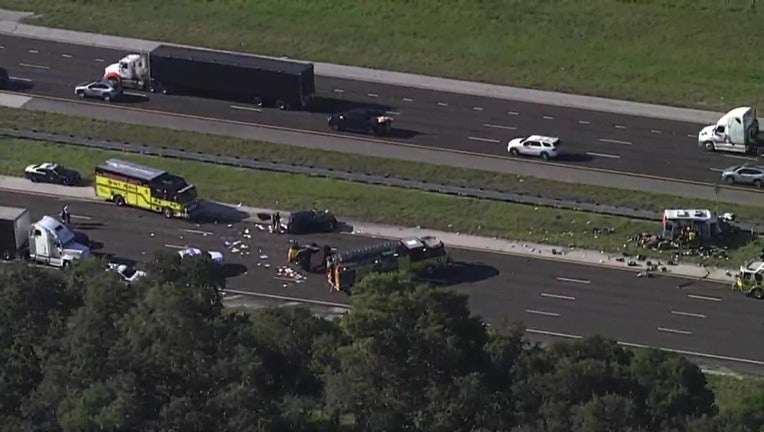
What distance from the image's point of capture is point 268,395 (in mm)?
65375

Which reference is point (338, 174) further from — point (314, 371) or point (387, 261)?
point (314, 371)

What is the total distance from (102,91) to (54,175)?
482 inches

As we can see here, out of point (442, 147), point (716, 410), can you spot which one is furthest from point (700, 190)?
point (716, 410)

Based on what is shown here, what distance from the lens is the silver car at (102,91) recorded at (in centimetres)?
10775

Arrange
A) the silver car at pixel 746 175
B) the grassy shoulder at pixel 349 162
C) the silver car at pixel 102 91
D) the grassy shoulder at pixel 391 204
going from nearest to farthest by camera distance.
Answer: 1. the grassy shoulder at pixel 391 204
2. the grassy shoulder at pixel 349 162
3. the silver car at pixel 746 175
4. the silver car at pixel 102 91

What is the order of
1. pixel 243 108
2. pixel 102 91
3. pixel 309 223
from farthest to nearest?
pixel 102 91 < pixel 243 108 < pixel 309 223

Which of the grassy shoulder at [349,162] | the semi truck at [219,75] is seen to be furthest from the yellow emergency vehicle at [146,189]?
the semi truck at [219,75]

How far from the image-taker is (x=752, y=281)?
277ft

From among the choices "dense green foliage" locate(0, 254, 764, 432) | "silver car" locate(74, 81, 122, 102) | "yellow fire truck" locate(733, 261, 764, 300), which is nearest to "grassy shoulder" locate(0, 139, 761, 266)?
"yellow fire truck" locate(733, 261, 764, 300)

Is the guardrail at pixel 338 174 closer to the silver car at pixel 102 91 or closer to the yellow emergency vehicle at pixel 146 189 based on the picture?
the silver car at pixel 102 91

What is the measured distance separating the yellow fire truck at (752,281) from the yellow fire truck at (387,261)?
13093 mm

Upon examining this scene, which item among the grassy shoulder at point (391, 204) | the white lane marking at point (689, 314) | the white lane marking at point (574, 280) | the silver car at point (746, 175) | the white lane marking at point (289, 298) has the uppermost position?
the silver car at point (746, 175)

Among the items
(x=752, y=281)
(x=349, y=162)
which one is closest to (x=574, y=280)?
(x=752, y=281)

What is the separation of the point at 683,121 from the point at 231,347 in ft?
151
